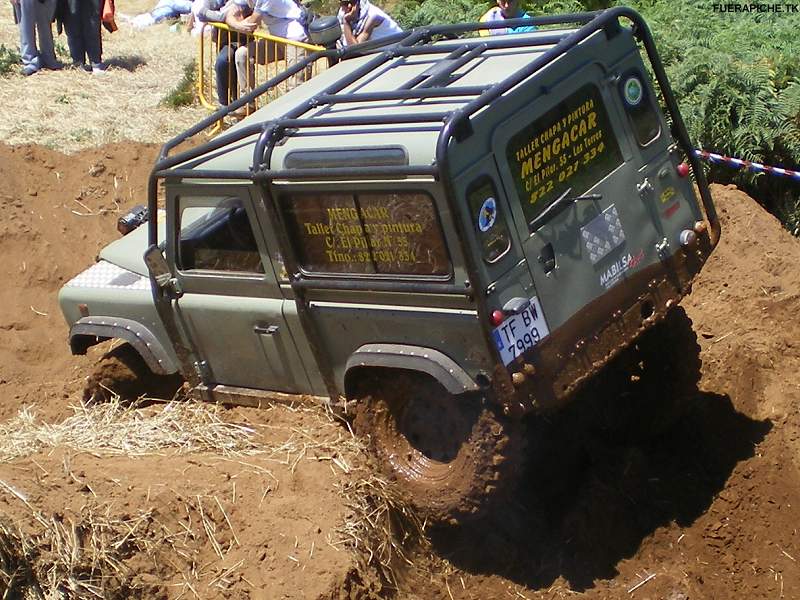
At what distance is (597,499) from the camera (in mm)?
6156

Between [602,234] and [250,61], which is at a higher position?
[250,61]

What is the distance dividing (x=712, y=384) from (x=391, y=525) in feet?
7.82

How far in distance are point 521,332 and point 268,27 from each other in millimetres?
7226

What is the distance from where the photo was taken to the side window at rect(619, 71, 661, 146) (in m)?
5.78

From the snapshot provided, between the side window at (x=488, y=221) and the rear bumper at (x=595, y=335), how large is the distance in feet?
1.69

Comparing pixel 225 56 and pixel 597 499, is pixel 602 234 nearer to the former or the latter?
pixel 597 499

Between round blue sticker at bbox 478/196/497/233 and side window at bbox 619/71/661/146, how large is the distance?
3.59ft

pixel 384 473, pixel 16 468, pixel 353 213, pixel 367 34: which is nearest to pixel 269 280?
pixel 353 213

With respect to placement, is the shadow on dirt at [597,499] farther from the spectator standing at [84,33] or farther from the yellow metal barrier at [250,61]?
the spectator standing at [84,33]

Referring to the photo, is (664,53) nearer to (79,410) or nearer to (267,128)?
(267,128)

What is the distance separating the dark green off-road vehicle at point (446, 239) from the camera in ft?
17.0

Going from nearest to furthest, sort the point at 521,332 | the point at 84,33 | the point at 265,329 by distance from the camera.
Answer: the point at 521,332, the point at 265,329, the point at 84,33

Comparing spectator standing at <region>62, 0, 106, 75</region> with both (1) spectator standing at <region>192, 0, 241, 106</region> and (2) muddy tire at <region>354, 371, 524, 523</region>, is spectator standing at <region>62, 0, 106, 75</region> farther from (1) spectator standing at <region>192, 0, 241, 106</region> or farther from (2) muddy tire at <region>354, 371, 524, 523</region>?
(2) muddy tire at <region>354, 371, 524, 523</region>

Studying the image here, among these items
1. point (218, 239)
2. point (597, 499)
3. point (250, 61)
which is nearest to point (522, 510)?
point (597, 499)
